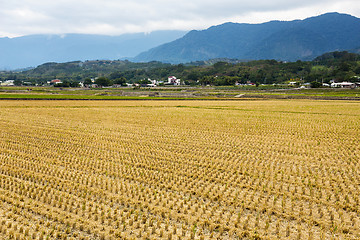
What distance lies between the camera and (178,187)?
10547 millimetres

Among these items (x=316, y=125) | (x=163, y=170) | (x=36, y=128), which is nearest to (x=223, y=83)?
(x=316, y=125)

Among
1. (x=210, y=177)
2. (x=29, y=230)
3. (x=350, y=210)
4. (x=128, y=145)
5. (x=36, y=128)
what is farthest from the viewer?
(x=36, y=128)

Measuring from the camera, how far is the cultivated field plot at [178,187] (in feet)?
25.2

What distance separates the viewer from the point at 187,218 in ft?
26.7

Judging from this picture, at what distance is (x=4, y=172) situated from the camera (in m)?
12.2

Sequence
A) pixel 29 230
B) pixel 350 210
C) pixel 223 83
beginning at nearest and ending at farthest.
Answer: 1. pixel 29 230
2. pixel 350 210
3. pixel 223 83

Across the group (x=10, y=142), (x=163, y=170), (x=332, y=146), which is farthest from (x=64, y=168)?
(x=332, y=146)

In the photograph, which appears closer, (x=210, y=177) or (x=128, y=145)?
(x=210, y=177)

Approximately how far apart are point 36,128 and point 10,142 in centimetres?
509

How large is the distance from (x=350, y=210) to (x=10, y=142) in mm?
19201

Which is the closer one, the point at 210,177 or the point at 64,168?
the point at 210,177

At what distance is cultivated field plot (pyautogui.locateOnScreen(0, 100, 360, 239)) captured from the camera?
767 cm

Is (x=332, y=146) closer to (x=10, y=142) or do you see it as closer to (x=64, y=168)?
(x=64, y=168)

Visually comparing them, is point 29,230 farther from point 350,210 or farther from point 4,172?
point 350,210
